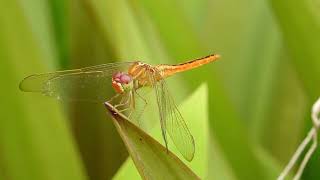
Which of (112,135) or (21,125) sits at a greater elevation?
(21,125)

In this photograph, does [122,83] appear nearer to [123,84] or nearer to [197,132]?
[123,84]

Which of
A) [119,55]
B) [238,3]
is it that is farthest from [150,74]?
[238,3]

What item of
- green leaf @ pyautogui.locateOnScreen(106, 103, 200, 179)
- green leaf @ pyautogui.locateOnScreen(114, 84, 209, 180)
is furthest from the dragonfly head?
green leaf @ pyautogui.locateOnScreen(106, 103, 200, 179)

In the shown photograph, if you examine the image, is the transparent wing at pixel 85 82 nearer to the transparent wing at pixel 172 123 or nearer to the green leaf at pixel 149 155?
the transparent wing at pixel 172 123

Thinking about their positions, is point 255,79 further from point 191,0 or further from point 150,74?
point 150,74

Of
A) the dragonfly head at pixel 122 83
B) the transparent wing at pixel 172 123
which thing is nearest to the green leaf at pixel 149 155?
the transparent wing at pixel 172 123

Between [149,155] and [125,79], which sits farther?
[125,79]

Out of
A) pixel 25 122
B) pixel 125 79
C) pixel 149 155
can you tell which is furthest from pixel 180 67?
pixel 149 155
